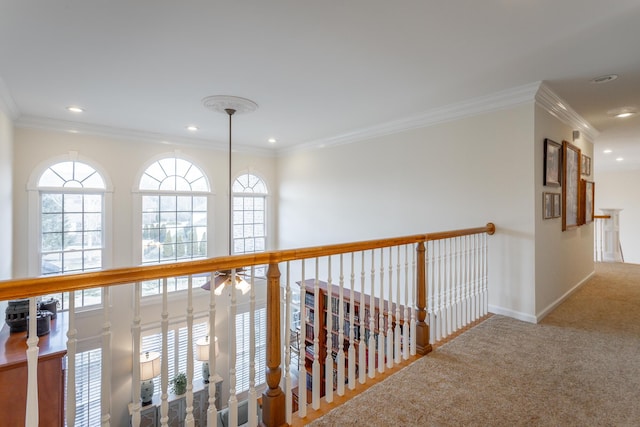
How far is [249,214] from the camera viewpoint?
244 inches

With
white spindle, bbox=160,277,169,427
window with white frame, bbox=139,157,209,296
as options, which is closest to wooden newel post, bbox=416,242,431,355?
white spindle, bbox=160,277,169,427

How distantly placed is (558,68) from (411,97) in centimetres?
126

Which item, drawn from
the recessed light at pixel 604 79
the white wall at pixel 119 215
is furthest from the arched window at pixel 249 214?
the recessed light at pixel 604 79

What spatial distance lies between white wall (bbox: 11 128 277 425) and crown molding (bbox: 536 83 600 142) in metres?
4.78

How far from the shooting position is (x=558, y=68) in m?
2.66

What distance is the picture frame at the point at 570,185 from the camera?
3635mm

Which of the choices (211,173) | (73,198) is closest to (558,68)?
(211,173)

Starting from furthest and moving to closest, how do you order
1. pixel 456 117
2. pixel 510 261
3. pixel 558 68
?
pixel 456 117
pixel 510 261
pixel 558 68

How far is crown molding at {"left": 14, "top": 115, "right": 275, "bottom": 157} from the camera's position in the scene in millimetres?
4059

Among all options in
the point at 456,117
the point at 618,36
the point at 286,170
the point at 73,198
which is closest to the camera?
the point at 618,36

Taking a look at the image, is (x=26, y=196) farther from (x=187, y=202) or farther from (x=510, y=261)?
(x=510, y=261)

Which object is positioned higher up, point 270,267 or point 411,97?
point 411,97

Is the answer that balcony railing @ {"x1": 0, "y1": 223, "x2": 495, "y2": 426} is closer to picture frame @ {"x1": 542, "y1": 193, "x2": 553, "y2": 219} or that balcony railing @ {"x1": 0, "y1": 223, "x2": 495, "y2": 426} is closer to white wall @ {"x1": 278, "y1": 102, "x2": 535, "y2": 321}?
white wall @ {"x1": 278, "y1": 102, "x2": 535, "y2": 321}

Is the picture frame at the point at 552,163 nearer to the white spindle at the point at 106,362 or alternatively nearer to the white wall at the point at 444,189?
the white wall at the point at 444,189
